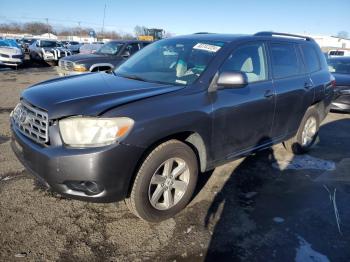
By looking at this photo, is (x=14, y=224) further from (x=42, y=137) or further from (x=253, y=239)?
(x=253, y=239)

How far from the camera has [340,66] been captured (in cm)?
972

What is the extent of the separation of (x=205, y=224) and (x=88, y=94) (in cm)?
170

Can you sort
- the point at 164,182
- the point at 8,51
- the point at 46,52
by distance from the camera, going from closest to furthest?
the point at 164,182 < the point at 8,51 < the point at 46,52

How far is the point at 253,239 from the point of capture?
292 cm

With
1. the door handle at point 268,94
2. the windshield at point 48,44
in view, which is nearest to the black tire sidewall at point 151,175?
the door handle at point 268,94

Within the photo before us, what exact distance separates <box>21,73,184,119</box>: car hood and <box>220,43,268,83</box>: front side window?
84cm

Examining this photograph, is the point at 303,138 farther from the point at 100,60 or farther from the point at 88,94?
the point at 100,60

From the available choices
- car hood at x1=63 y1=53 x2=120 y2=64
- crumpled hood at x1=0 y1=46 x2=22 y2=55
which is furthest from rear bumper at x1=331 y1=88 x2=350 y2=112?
crumpled hood at x1=0 y1=46 x2=22 y2=55

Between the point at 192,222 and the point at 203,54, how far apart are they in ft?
6.11

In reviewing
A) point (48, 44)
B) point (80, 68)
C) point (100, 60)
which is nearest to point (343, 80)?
point (100, 60)

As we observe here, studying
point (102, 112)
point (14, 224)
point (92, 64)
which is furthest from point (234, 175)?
point (92, 64)

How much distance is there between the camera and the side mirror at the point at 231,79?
3.17m

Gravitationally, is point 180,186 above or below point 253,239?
above

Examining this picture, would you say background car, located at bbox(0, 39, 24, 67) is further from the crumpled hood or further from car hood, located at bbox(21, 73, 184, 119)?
car hood, located at bbox(21, 73, 184, 119)
